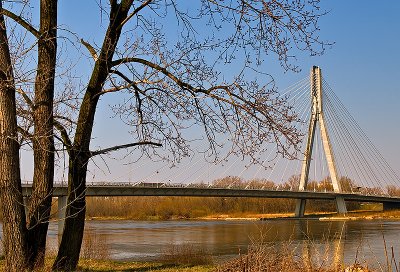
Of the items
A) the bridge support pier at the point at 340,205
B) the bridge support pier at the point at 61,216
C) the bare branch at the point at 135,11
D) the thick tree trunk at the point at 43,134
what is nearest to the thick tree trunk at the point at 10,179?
the thick tree trunk at the point at 43,134

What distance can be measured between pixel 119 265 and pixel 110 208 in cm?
6815

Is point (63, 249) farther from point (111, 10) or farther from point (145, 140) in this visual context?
point (111, 10)

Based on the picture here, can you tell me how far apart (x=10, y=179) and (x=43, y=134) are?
80 cm

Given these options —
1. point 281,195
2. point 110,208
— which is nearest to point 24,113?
point 281,195

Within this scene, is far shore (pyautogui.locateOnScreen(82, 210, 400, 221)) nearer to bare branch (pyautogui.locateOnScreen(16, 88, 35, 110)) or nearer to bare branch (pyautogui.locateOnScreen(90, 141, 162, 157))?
bare branch (pyautogui.locateOnScreen(90, 141, 162, 157))

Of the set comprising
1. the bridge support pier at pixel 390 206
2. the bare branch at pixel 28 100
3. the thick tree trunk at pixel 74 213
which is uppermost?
the bare branch at pixel 28 100

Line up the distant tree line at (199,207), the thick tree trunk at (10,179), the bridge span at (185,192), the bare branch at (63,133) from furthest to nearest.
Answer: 1. the distant tree line at (199,207)
2. the bridge span at (185,192)
3. the bare branch at (63,133)
4. the thick tree trunk at (10,179)

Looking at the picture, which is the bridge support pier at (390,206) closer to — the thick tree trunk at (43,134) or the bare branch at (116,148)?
the bare branch at (116,148)

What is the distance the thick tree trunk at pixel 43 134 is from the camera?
7.62m

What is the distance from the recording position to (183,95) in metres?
8.04

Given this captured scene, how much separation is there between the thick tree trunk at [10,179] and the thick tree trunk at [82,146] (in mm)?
955

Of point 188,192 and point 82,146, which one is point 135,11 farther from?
point 188,192

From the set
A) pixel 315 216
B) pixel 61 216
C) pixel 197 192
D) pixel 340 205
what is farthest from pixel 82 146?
pixel 315 216

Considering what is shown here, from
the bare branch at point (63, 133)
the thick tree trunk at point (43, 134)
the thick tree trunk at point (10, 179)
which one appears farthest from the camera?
the bare branch at point (63, 133)
